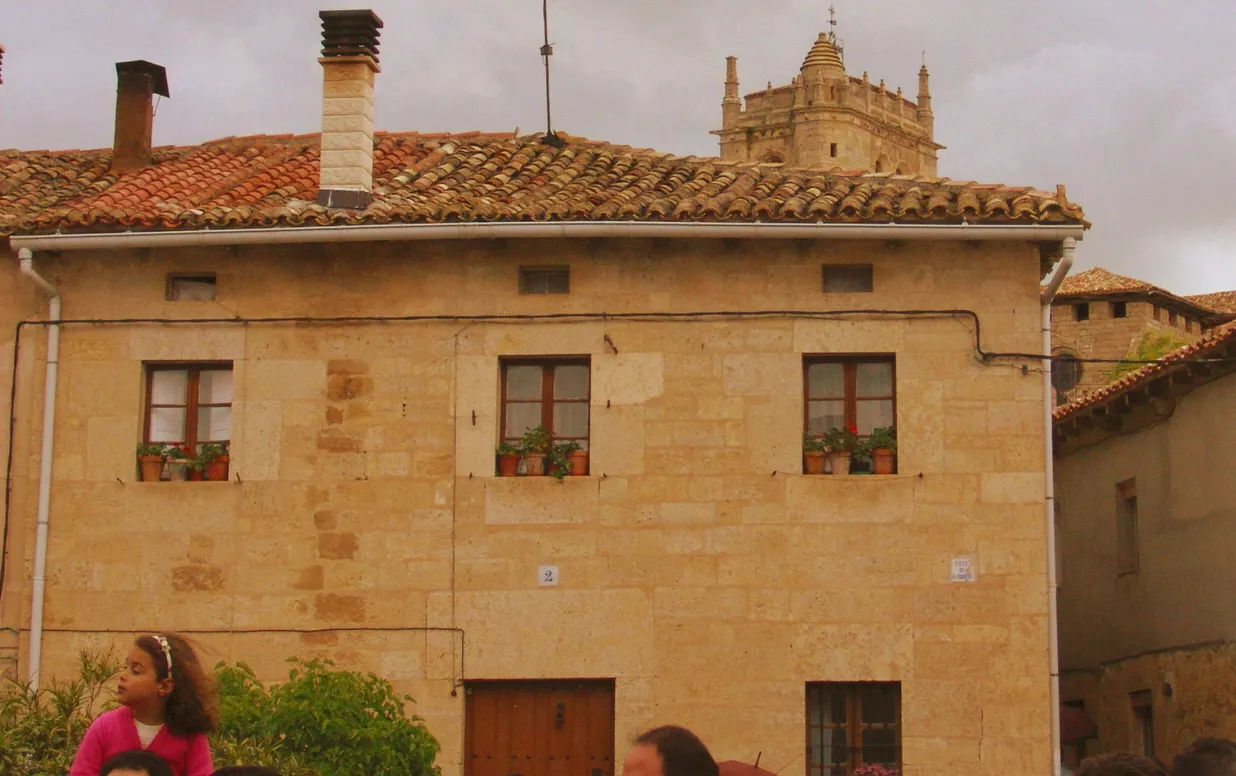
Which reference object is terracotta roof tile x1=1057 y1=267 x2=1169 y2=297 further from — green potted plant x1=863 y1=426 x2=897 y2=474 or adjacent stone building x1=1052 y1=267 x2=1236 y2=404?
green potted plant x1=863 y1=426 x2=897 y2=474

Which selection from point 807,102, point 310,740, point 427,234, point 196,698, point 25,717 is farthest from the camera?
point 807,102

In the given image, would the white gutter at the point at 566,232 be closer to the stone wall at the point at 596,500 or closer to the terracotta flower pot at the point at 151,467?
the stone wall at the point at 596,500

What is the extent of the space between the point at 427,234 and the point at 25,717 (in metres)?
6.13

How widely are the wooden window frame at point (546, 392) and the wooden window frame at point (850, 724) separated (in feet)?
9.97

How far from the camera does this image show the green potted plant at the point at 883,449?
17328mm

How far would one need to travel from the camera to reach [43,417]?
715 inches

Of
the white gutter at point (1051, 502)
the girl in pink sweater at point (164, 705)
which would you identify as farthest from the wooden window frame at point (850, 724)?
the girl in pink sweater at point (164, 705)

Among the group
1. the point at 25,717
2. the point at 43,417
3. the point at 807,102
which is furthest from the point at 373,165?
the point at 807,102

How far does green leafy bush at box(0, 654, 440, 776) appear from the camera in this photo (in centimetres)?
1351

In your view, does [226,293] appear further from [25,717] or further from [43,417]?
[25,717]

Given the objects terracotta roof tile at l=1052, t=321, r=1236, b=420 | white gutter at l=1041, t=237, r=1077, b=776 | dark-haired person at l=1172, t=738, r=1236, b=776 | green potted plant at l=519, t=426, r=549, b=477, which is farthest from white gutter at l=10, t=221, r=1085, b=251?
dark-haired person at l=1172, t=738, r=1236, b=776

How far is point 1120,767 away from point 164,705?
10.9 ft

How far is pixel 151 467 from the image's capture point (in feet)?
58.8

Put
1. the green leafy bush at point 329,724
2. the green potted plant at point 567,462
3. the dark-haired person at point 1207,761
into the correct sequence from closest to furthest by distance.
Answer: the dark-haired person at point 1207,761
the green leafy bush at point 329,724
the green potted plant at point 567,462
